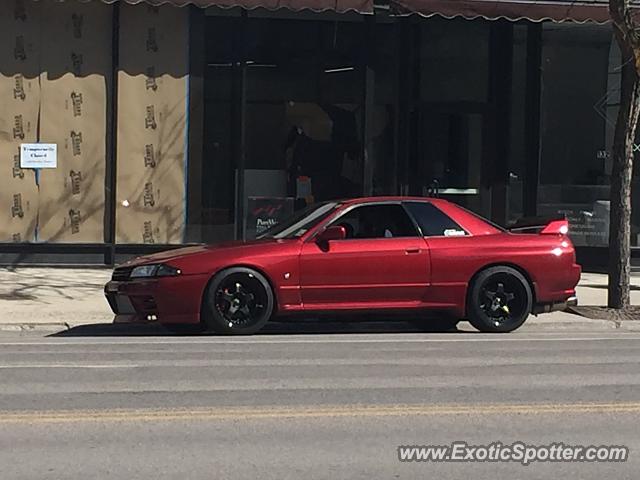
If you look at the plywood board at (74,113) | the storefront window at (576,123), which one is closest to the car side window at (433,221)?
the storefront window at (576,123)

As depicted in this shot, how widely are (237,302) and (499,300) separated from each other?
292cm

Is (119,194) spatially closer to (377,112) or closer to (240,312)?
(377,112)

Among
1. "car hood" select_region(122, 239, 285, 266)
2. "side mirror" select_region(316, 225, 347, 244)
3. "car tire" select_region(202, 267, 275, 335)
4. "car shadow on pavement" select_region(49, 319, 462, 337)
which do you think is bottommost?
"car shadow on pavement" select_region(49, 319, 462, 337)

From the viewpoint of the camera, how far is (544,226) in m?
10.7

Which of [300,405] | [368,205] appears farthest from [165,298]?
[300,405]

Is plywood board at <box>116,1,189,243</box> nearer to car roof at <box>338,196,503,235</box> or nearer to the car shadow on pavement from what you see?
the car shadow on pavement

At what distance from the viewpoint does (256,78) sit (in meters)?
16.0

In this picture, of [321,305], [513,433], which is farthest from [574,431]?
[321,305]

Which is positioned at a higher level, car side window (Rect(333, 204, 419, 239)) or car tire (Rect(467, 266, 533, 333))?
car side window (Rect(333, 204, 419, 239))

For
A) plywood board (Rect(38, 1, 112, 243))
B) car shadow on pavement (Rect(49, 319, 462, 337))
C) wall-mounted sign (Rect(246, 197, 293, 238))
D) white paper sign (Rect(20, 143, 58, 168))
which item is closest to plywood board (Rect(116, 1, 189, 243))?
plywood board (Rect(38, 1, 112, 243))

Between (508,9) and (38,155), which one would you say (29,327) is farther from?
(508,9)

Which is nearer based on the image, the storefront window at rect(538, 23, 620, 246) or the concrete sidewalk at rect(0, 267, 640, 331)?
the concrete sidewalk at rect(0, 267, 640, 331)

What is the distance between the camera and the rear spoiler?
34.8ft

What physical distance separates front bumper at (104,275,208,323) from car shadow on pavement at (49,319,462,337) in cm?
64
